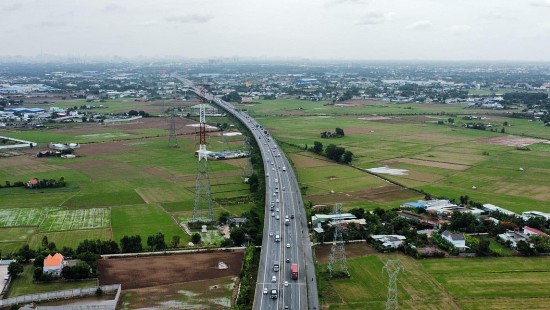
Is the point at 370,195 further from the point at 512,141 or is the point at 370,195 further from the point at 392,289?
Result: the point at 512,141

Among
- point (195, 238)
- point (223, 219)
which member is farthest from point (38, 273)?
point (223, 219)

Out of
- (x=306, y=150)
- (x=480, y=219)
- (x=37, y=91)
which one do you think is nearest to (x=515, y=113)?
(x=306, y=150)

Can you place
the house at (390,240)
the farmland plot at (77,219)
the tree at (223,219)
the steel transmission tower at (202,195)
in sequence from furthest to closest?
the tree at (223,219)
the farmland plot at (77,219)
the steel transmission tower at (202,195)
the house at (390,240)

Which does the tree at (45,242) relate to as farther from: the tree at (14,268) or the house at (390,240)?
the house at (390,240)

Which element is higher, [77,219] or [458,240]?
[458,240]

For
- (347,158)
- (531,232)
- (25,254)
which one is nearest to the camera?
(25,254)

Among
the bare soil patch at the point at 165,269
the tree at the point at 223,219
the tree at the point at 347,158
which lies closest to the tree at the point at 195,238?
the bare soil patch at the point at 165,269

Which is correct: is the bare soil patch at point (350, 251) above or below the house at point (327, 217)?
below
